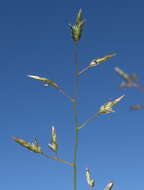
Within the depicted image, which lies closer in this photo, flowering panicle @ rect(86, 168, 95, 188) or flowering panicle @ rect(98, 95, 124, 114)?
flowering panicle @ rect(98, 95, 124, 114)

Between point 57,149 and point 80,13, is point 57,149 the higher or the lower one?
the lower one

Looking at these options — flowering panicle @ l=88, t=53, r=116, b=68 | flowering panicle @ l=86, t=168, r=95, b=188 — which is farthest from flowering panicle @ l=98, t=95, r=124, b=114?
flowering panicle @ l=86, t=168, r=95, b=188

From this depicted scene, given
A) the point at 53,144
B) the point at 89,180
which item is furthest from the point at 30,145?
the point at 89,180

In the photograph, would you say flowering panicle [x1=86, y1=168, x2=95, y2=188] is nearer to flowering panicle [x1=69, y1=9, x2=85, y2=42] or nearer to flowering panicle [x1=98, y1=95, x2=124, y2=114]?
flowering panicle [x1=98, y1=95, x2=124, y2=114]

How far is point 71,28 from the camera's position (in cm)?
279

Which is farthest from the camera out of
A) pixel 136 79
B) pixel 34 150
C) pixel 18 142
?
pixel 34 150

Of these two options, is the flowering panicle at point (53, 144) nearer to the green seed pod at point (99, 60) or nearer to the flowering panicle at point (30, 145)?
the flowering panicle at point (30, 145)

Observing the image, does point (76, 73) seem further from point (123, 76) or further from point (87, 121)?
point (123, 76)

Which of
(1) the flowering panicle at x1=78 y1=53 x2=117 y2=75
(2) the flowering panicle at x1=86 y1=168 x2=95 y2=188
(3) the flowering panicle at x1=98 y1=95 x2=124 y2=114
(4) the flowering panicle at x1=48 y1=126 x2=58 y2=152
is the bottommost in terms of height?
A: (2) the flowering panicle at x1=86 y1=168 x2=95 y2=188

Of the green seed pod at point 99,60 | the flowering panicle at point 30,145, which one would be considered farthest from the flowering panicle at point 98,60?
the flowering panicle at point 30,145

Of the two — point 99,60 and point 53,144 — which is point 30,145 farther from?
point 99,60

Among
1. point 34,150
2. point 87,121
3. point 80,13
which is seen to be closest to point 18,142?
point 34,150

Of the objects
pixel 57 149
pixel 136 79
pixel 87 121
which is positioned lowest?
pixel 57 149

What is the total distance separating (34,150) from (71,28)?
1028mm
